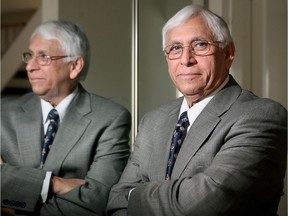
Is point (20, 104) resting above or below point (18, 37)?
below

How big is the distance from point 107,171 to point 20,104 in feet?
1.18

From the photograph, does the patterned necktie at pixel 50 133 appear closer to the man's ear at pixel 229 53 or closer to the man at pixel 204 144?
the man at pixel 204 144

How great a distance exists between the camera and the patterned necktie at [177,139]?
3.36 feet

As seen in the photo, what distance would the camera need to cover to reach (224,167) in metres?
0.85

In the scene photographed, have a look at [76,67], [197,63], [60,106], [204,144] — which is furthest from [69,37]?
[204,144]

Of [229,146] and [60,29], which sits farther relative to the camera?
→ [60,29]

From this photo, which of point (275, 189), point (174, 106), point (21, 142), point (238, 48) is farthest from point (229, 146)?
point (21, 142)

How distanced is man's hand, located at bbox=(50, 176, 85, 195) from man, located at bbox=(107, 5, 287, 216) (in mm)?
152

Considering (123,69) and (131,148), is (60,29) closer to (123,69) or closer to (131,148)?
(123,69)

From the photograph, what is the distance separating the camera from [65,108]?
1239 mm

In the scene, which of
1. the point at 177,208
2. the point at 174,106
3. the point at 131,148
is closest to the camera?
the point at 177,208

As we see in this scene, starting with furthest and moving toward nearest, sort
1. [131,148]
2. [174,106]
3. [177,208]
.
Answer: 1. [131,148]
2. [174,106]
3. [177,208]

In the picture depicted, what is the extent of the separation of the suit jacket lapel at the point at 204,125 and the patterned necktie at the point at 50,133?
1.48 ft

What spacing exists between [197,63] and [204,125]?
0.56 feet
